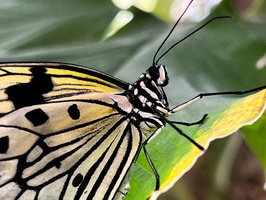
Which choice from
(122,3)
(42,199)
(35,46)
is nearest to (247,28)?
(122,3)

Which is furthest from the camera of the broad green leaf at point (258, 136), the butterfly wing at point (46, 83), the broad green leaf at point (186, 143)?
the broad green leaf at point (258, 136)

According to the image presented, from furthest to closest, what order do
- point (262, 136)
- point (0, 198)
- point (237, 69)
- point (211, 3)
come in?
point (211, 3) → point (237, 69) → point (262, 136) → point (0, 198)

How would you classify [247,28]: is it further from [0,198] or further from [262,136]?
[0,198]

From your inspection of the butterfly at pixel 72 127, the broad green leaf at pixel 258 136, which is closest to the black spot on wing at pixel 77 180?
the butterfly at pixel 72 127

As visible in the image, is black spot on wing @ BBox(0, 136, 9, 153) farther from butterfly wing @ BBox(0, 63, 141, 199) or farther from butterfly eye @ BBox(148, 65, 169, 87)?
butterfly eye @ BBox(148, 65, 169, 87)

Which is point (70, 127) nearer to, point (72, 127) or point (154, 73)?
point (72, 127)

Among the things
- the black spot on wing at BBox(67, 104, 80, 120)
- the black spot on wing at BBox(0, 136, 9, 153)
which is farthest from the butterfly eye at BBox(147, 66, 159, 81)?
the black spot on wing at BBox(0, 136, 9, 153)

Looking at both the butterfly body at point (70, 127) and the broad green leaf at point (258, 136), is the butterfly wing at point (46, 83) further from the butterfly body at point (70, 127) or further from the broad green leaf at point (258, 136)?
the broad green leaf at point (258, 136)
